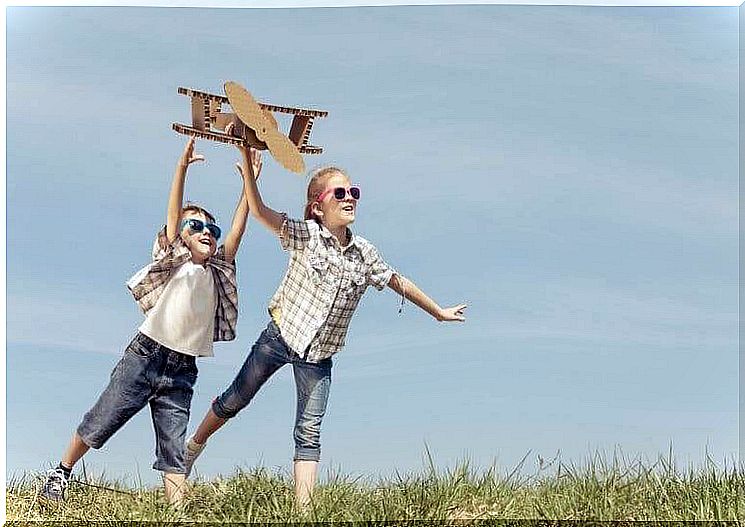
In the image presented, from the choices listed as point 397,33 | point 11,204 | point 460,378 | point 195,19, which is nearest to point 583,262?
point 460,378

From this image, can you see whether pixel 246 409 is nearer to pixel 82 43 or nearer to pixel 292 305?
pixel 292 305

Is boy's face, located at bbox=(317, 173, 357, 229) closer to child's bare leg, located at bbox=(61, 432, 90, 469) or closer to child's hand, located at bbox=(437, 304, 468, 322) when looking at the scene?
child's hand, located at bbox=(437, 304, 468, 322)

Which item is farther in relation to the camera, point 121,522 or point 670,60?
point 670,60

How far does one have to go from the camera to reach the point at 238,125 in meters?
4.88

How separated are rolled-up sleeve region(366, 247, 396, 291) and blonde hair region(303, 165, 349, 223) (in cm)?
22

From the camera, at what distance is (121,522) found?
4.83 meters

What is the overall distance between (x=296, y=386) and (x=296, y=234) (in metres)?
0.51

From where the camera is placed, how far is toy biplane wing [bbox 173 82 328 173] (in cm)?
486

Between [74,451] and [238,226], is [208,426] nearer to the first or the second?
[74,451]

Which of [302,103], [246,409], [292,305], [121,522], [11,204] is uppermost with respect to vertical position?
[302,103]

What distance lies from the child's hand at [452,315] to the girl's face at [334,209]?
45cm

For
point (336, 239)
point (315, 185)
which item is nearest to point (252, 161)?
point (315, 185)

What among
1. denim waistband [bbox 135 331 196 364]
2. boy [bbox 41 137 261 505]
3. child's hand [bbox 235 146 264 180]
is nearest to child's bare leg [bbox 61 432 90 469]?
boy [bbox 41 137 261 505]

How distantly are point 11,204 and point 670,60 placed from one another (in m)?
2.33
